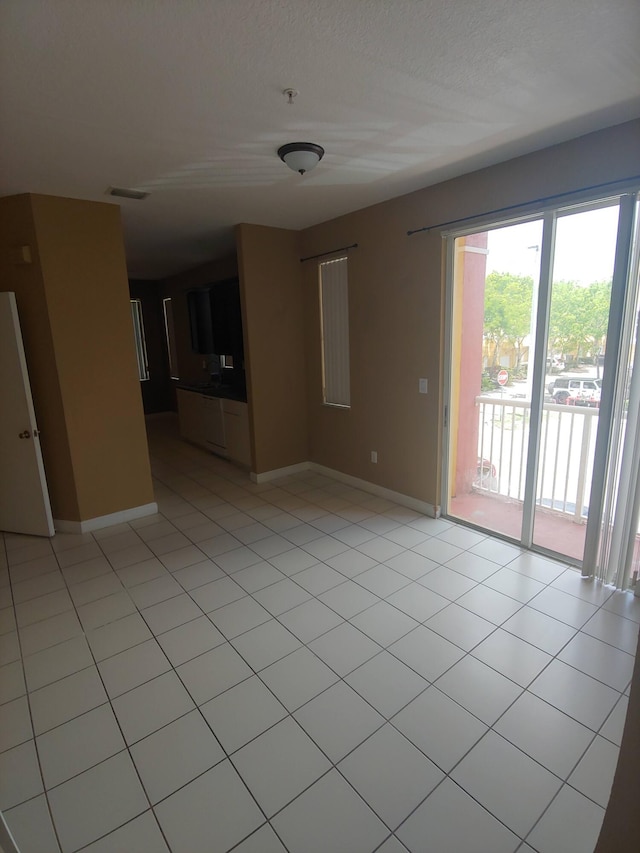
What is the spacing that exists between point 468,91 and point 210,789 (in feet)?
9.96

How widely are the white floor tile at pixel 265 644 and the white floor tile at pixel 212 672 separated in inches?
1.7

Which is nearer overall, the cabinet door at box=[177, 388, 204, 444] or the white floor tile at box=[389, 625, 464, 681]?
the white floor tile at box=[389, 625, 464, 681]

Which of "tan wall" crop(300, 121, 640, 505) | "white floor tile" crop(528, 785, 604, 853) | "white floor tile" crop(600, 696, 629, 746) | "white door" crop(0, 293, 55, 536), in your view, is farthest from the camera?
"white door" crop(0, 293, 55, 536)

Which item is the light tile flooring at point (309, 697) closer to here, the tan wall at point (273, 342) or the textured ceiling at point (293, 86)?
the tan wall at point (273, 342)

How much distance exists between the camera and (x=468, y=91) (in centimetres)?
193

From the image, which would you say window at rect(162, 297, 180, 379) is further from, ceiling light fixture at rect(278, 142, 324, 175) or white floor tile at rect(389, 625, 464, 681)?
white floor tile at rect(389, 625, 464, 681)

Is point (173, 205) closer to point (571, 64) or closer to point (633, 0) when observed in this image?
point (571, 64)

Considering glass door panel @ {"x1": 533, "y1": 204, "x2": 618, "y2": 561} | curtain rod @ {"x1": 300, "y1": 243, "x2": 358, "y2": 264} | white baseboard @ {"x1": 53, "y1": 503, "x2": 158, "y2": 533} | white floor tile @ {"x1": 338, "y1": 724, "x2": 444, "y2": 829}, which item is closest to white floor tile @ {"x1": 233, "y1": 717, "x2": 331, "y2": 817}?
white floor tile @ {"x1": 338, "y1": 724, "x2": 444, "y2": 829}

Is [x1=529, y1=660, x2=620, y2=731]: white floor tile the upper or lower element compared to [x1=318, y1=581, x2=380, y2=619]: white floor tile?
lower

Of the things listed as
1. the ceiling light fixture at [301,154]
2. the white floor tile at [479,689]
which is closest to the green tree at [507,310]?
the ceiling light fixture at [301,154]

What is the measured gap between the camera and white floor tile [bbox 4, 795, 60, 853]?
4.45 ft

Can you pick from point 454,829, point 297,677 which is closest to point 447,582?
point 297,677

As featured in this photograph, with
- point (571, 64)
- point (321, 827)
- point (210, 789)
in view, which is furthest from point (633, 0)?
point (210, 789)

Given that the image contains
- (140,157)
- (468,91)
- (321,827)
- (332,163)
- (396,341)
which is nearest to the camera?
(321,827)
